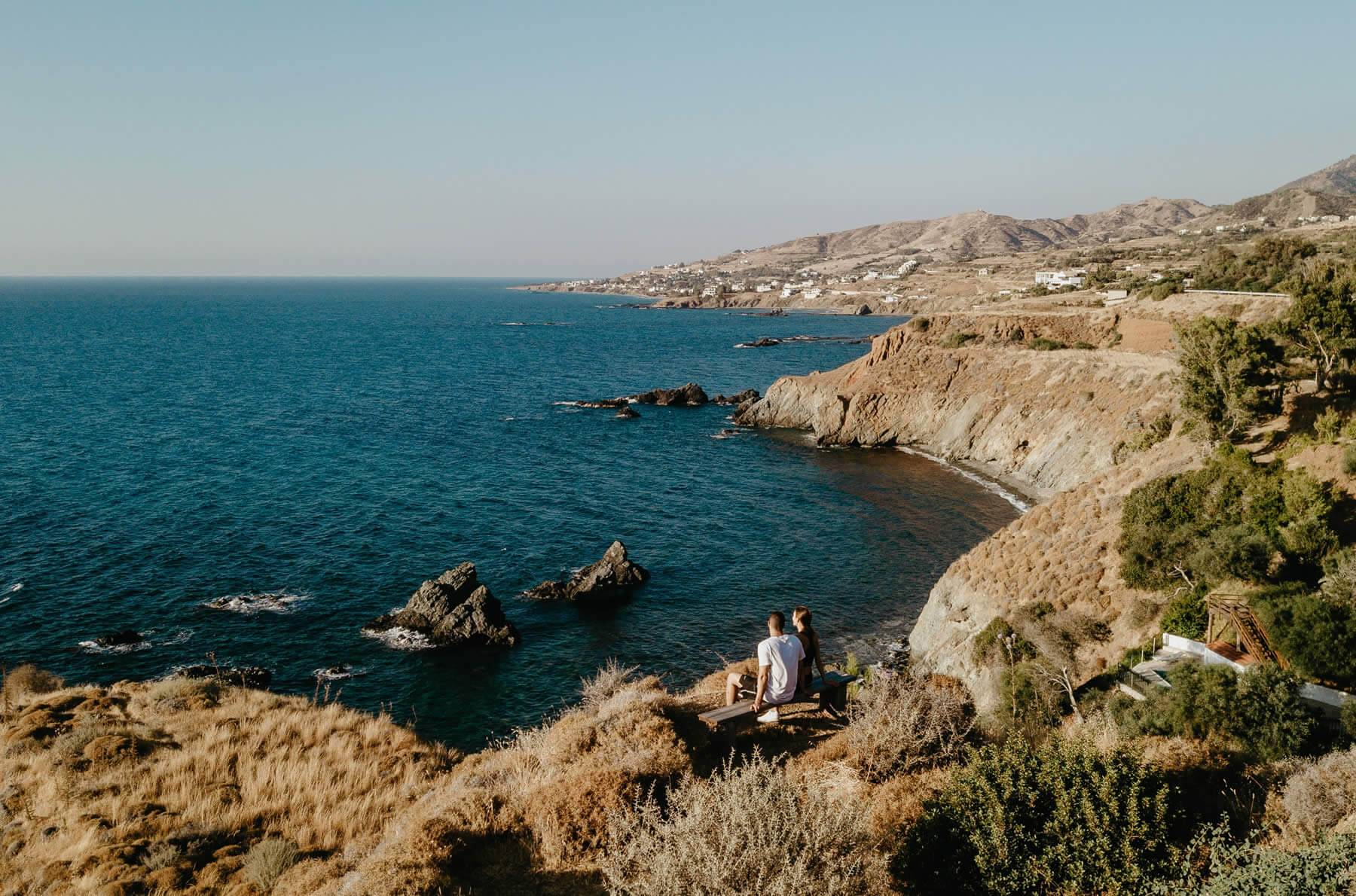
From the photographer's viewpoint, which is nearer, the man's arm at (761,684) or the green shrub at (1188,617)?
the man's arm at (761,684)

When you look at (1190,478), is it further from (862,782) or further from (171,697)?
(171,697)

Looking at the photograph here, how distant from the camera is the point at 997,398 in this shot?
170 feet

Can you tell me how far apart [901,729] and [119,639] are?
91.2 feet

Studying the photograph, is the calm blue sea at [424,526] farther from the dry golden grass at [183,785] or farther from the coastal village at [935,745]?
the dry golden grass at [183,785]

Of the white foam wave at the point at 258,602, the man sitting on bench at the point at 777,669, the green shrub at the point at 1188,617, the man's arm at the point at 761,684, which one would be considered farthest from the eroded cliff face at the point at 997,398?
the white foam wave at the point at 258,602

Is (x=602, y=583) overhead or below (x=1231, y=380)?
below

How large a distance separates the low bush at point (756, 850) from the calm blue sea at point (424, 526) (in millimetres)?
17647

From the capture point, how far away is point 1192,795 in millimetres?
8109

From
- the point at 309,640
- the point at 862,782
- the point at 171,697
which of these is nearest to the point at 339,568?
the point at 309,640

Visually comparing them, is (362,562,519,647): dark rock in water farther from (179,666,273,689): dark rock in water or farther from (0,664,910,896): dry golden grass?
(0,664,910,896): dry golden grass

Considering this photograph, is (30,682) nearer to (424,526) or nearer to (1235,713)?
(424,526)

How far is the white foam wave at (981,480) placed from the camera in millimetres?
41250

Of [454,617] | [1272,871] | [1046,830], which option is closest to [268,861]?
[1046,830]

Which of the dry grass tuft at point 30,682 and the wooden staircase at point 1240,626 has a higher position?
the wooden staircase at point 1240,626
